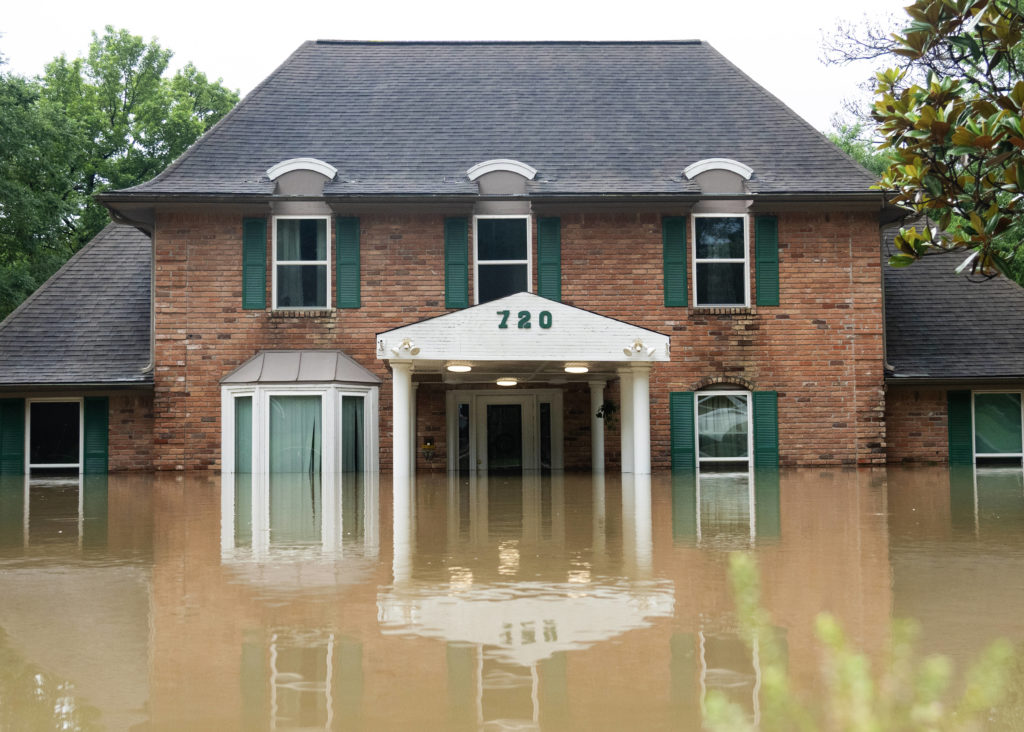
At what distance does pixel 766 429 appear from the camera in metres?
20.2

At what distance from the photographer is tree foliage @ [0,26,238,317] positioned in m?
29.0

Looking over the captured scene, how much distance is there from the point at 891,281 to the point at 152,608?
20.8 m

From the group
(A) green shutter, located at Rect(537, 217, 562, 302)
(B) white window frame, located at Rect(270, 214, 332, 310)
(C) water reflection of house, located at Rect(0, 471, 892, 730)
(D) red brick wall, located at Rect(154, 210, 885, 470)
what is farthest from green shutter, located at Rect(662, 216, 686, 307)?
(C) water reflection of house, located at Rect(0, 471, 892, 730)

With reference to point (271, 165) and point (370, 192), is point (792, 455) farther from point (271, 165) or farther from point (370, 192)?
point (271, 165)

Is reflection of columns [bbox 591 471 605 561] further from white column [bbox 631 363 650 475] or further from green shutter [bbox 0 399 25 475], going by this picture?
green shutter [bbox 0 399 25 475]

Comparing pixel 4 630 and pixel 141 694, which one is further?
pixel 4 630

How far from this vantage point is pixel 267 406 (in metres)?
19.1

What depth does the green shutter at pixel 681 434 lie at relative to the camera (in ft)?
65.9

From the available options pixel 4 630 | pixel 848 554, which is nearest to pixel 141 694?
pixel 4 630

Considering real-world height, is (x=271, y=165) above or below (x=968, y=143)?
above

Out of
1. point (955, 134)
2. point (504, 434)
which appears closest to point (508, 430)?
point (504, 434)

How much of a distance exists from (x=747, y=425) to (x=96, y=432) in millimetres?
12746

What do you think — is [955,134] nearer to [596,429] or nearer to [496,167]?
[596,429]

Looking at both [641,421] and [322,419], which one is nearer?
[641,421]
